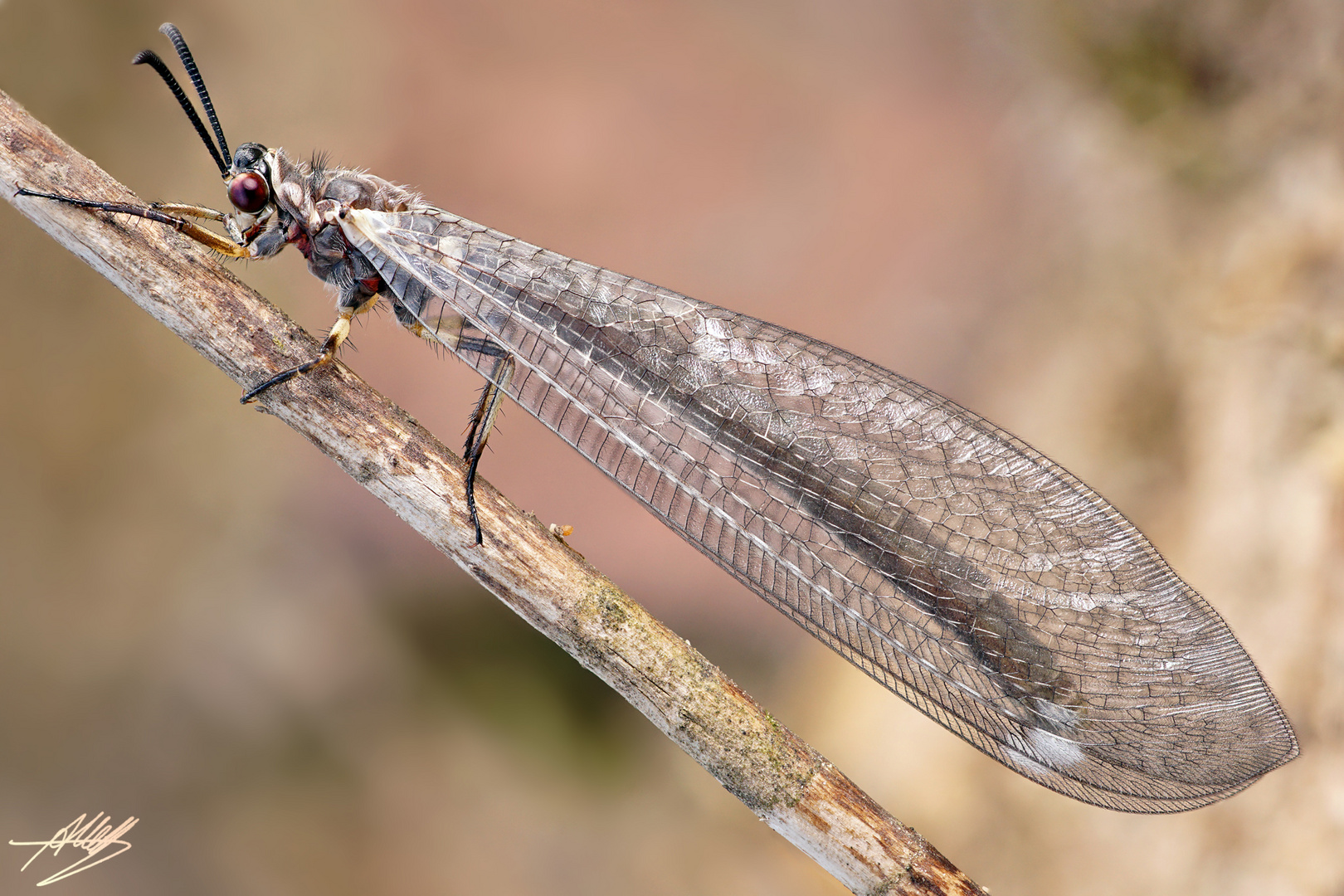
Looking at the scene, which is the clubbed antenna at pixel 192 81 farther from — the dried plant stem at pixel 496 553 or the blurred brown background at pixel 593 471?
the blurred brown background at pixel 593 471

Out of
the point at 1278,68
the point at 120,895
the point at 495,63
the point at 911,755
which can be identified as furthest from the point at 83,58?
the point at 1278,68

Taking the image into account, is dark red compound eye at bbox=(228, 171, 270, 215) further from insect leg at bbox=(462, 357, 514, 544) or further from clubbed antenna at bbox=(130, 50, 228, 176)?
insect leg at bbox=(462, 357, 514, 544)

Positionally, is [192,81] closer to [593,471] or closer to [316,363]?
[316,363]

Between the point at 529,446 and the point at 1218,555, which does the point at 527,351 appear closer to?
the point at 529,446
